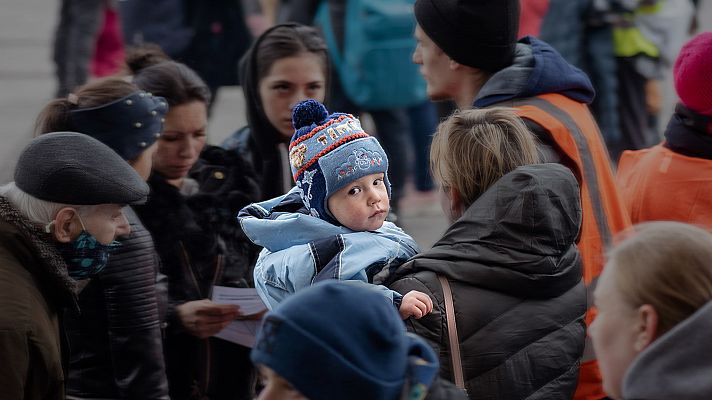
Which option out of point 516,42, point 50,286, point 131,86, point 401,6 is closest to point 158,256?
point 131,86

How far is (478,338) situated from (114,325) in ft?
3.93

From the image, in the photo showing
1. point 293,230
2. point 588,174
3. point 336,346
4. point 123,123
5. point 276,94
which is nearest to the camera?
point 336,346

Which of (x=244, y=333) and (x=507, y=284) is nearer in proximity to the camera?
(x=507, y=284)

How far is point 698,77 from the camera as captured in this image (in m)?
3.91

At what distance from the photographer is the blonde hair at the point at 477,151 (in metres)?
3.11

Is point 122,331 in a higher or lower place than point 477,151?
lower

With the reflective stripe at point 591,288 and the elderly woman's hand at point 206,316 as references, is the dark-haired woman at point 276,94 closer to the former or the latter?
the elderly woman's hand at point 206,316

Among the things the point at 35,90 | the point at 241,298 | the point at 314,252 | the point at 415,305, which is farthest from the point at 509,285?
the point at 35,90

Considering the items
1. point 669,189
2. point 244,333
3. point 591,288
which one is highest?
point 669,189

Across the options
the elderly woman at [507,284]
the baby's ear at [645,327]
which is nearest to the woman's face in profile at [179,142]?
the elderly woman at [507,284]

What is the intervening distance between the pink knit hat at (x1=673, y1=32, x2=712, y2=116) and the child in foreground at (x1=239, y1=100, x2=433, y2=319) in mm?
1250

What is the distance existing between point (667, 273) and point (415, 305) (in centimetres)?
71

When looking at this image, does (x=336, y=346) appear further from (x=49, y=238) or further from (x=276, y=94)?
(x=276, y=94)

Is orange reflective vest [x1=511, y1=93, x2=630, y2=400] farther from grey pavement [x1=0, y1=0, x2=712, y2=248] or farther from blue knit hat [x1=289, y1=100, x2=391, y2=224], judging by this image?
grey pavement [x1=0, y1=0, x2=712, y2=248]
